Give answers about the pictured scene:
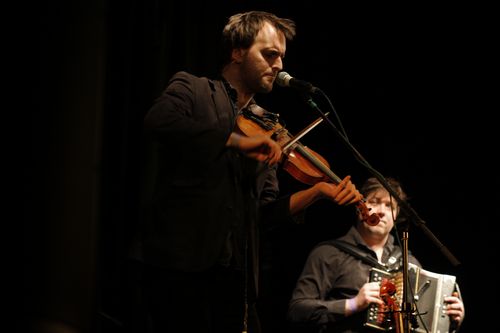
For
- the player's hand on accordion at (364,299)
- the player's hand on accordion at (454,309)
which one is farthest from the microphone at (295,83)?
the player's hand on accordion at (454,309)

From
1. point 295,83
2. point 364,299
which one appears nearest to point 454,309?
point 364,299

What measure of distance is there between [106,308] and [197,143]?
160cm

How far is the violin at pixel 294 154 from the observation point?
2445 mm

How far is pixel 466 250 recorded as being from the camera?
13.7 ft

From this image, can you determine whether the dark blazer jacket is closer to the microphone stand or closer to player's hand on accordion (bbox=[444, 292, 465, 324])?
the microphone stand

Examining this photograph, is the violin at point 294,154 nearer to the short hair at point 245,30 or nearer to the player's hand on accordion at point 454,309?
the short hair at point 245,30

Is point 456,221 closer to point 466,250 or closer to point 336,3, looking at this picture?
point 466,250

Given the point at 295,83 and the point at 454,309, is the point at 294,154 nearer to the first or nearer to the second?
the point at 295,83

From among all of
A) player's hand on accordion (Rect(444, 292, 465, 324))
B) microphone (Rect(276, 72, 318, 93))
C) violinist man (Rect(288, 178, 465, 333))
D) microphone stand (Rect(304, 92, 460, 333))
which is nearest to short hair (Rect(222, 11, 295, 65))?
microphone (Rect(276, 72, 318, 93))

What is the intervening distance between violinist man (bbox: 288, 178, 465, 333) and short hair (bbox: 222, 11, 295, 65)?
112 cm

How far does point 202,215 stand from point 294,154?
0.64 meters

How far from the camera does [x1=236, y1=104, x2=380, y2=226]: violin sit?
2445 mm

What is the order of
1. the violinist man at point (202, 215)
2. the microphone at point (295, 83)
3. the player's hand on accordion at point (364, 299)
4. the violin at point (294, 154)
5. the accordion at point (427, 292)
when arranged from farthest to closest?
the accordion at point (427, 292) → the player's hand on accordion at point (364, 299) → the violin at point (294, 154) → the microphone at point (295, 83) → the violinist man at point (202, 215)

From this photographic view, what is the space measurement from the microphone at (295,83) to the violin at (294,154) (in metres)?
0.17
